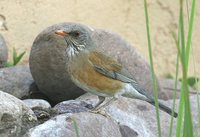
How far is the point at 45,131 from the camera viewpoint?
4840 mm

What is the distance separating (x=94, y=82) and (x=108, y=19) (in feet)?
11.0

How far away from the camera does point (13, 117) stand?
4961 millimetres

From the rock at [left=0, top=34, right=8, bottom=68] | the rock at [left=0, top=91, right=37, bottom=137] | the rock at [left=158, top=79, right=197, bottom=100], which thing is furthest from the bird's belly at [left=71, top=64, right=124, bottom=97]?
the rock at [left=158, top=79, right=197, bottom=100]

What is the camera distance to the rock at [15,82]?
729 cm

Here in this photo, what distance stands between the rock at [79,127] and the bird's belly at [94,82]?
0.33m

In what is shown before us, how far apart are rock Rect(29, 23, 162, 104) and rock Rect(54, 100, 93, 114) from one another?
69 centimetres

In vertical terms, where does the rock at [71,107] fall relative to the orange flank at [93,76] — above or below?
below

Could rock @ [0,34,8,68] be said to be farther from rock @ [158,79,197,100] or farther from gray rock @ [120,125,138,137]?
gray rock @ [120,125,138,137]

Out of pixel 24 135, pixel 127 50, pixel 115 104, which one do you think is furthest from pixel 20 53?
pixel 24 135

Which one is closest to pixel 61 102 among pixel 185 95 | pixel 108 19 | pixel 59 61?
pixel 59 61

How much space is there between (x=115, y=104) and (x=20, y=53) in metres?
2.05

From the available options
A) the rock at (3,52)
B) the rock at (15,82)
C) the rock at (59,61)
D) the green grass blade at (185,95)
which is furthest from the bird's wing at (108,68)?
the green grass blade at (185,95)

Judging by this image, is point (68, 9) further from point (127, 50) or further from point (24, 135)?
point (24, 135)

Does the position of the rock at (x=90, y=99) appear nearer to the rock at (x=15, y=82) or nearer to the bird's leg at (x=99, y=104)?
the bird's leg at (x=99, y=104)
